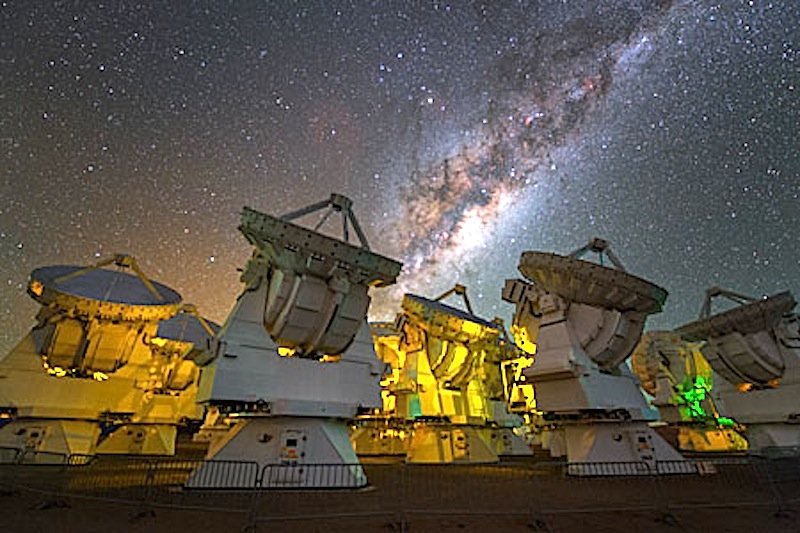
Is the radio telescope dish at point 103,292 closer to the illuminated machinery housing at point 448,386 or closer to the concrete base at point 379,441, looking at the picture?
the illuminated machinery housing at point 448,386

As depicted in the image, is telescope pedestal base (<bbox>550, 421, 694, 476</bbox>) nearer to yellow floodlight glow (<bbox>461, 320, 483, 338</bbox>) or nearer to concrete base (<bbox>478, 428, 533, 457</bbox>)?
concrete base (<bbox>478, 428, 533, 457</bbox>)

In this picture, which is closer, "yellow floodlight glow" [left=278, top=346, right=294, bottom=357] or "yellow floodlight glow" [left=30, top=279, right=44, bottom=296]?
"yellow floodlight glow" [left=278, top=346, right=294, bottom=357]

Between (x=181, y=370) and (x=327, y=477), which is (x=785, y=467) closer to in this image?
(x=327, y=477)

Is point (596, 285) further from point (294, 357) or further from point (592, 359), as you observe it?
point (294, 357)

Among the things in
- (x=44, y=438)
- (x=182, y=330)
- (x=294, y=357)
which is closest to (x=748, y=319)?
(x=294, y=357)

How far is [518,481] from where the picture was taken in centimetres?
1364

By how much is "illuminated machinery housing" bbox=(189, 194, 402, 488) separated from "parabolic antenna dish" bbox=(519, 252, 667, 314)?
251 inches

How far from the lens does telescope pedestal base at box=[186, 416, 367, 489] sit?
11.6 m

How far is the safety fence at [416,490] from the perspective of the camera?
8.55 meters

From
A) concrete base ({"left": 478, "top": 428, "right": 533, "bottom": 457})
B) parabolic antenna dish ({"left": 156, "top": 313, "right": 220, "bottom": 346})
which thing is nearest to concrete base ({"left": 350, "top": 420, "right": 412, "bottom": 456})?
concrete base ({"left": 478, "top": 428, "right": 533, "bottom": 457})

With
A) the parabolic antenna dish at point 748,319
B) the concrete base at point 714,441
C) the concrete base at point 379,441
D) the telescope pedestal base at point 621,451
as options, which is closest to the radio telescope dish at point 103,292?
the concrete base at point 379,441

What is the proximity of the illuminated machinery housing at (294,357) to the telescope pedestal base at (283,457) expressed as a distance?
0.09ft

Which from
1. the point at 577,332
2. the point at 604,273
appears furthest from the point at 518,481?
the point at 604,273

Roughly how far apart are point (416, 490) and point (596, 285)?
30.4 feet
